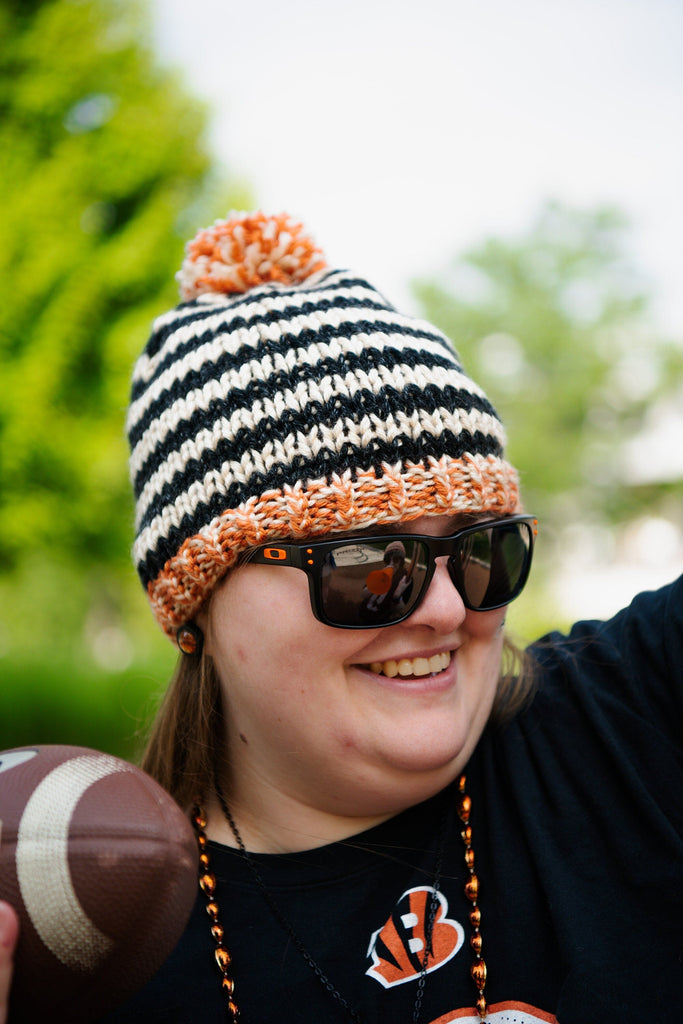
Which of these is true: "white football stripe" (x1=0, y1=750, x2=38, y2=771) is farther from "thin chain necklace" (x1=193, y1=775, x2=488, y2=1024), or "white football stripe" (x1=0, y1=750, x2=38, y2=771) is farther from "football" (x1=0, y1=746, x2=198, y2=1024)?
"thin chain necklace" (x1=193, y1=775, x2=488, y2=1024)

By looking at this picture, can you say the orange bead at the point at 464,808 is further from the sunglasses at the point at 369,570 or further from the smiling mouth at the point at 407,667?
the sunglasses at the point at 369,570

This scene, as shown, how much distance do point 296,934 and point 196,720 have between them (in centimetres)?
Answer: 54

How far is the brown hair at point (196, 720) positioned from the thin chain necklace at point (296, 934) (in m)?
0.12

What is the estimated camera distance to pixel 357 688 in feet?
5.08

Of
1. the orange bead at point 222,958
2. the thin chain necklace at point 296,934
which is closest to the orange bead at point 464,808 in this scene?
the thin chain necklace at point 296,934

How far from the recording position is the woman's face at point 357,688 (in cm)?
→ 151

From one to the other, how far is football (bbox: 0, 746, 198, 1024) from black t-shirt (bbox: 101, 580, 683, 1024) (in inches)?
16.5

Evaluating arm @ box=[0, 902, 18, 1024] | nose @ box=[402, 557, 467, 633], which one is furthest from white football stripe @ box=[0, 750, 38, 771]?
nose @ box=[402, 557, 467, 633]

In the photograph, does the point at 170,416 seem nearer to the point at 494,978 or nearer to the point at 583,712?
the point at 583,712

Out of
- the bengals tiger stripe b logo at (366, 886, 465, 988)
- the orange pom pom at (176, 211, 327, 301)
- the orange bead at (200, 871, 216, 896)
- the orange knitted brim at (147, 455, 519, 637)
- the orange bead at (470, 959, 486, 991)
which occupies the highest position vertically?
the orange pom pom at (176, 211, 327, 301)

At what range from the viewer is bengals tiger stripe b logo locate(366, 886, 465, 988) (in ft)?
4.80

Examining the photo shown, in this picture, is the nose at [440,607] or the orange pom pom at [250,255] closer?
the nose at [440,607]

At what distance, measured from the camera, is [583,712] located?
1748 mm

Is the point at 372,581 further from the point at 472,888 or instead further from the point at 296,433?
the point at 472,888
